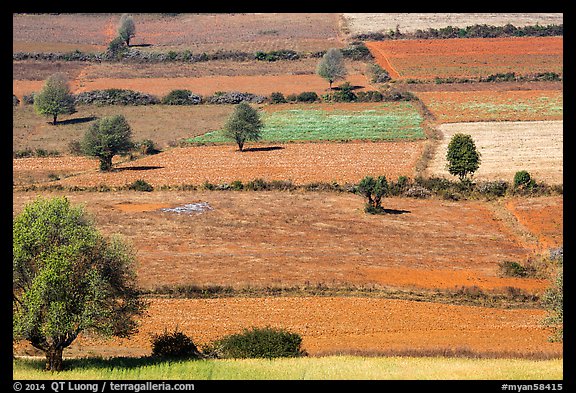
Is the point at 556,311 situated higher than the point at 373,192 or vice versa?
the point at 373,192

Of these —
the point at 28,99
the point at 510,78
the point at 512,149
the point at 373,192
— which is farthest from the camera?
the point at 510,78

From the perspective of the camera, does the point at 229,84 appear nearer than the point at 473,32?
Yes

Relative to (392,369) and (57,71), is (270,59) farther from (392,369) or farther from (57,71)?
(392,369)

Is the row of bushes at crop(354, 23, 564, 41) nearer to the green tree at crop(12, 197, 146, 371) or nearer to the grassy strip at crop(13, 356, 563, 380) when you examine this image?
the grassy strip at crop(13, 356, 563, 380)

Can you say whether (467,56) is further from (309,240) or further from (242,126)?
(309,240)

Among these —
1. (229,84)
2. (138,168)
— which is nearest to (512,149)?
(138,168)

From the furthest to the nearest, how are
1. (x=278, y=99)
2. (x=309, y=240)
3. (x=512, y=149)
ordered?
(x=278, y=99) < (x=512, y=149) < (x=309, y=240)
